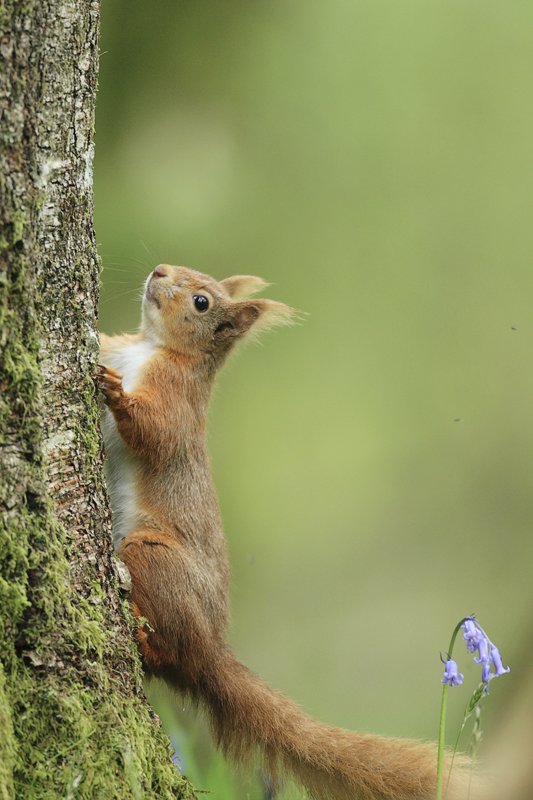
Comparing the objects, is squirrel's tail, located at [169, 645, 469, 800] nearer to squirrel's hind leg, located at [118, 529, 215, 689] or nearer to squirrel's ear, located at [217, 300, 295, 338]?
squirrel's hind leg, located at [118, 529, 215, 689]

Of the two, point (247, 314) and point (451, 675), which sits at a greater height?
point (247, 314)

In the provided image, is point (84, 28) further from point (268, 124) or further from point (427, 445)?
point (427, 445)

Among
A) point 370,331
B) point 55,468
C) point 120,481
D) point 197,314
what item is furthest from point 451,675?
point 370,331

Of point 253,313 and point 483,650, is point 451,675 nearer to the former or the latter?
point 483,650

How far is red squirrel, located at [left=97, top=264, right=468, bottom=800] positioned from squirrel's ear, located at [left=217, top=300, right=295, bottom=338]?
0.17 metres

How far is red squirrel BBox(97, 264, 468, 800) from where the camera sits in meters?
2.44

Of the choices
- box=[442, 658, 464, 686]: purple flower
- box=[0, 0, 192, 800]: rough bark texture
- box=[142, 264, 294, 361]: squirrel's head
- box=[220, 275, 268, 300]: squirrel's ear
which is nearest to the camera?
box=[0, 0, 192, 800]: rough bark texture

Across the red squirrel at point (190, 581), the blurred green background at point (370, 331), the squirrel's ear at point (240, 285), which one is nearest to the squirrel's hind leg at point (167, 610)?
the red squirrel at point (190, 581)

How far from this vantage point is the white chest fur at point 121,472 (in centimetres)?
273

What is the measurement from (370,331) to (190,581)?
10.1ft

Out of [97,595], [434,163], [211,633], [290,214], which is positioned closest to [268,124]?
[290,214]

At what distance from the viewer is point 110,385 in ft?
8.25

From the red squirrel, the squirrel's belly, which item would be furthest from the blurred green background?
the squirrel's belly

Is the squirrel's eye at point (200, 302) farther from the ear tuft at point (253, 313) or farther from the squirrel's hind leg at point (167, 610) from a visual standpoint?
the squirrel's hind leg at point (167, 610)
